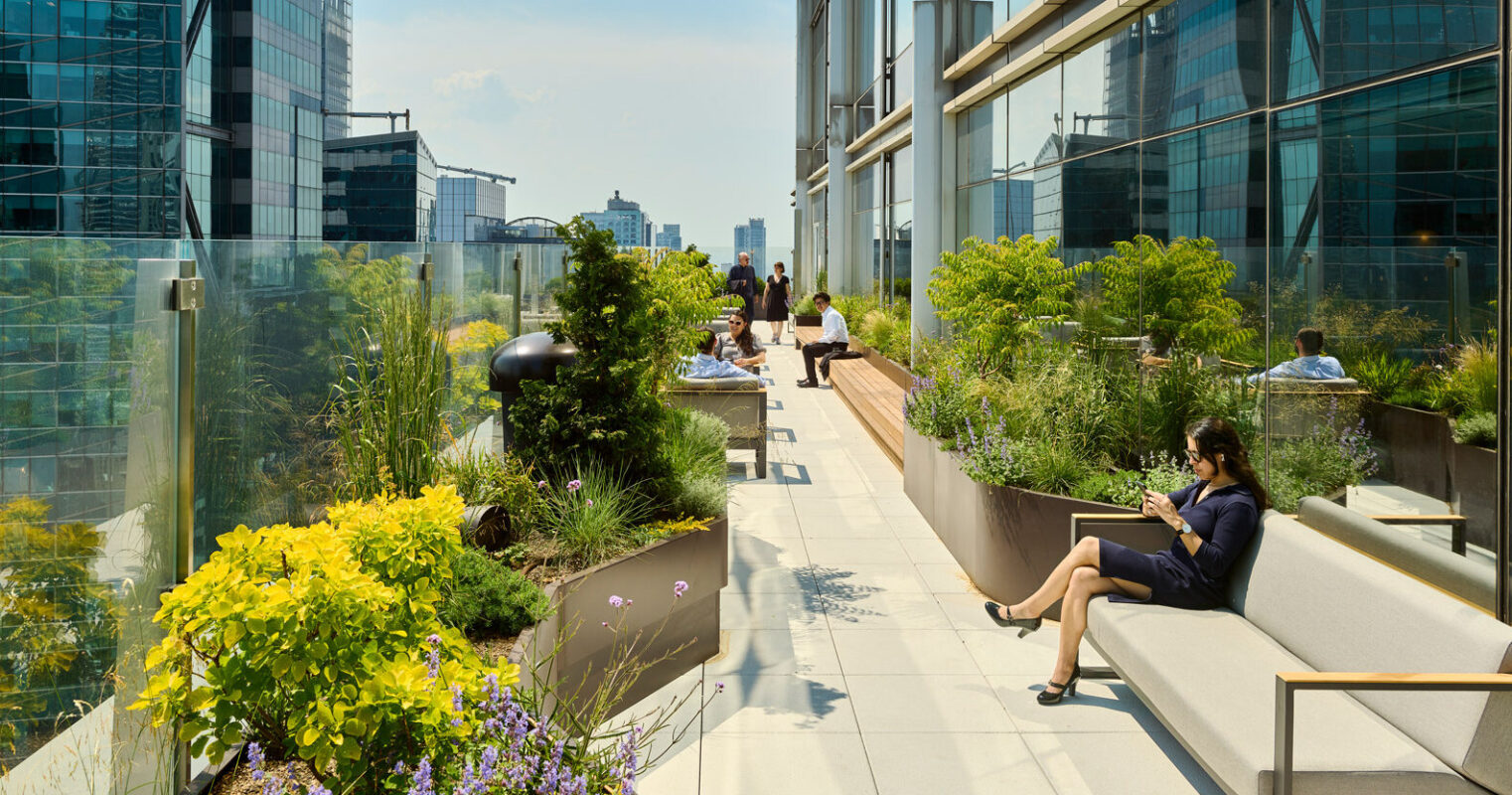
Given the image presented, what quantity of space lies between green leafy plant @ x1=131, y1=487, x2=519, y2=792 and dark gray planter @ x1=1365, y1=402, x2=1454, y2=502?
A: 352 centimetres

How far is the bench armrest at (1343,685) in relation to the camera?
330 cm

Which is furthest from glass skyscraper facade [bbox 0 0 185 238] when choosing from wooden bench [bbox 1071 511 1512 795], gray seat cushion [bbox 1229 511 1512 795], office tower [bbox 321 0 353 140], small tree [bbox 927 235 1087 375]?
gray seat cushion [bbox 1229 511 1512 795]

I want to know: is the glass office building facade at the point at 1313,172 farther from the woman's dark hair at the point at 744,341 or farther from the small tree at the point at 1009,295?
the woman's dark hair at the point at 744,341

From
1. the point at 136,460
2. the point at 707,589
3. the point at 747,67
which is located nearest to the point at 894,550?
the point at 707,589

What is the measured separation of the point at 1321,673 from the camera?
361 cm

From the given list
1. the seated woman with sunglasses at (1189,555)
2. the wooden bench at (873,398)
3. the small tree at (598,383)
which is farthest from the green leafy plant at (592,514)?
the wooden bench at (873,398)

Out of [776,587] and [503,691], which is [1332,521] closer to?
[776,587]

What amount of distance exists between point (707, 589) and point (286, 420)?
7.30 ft

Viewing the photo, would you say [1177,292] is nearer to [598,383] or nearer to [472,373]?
[598,383]


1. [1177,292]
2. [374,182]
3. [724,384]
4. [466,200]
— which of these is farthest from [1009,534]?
A: [466,200]

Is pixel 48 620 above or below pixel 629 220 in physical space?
below

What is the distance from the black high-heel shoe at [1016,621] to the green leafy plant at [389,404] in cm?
296

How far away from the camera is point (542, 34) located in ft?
109

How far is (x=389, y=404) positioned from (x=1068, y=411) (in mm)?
4214
